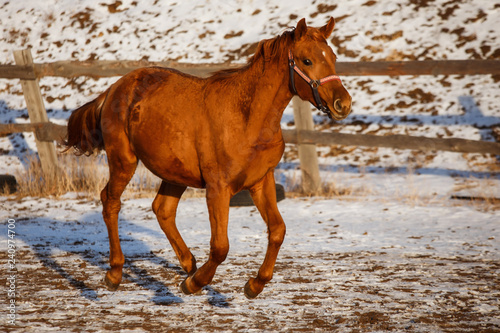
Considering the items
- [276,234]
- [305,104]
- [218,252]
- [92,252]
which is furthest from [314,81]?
[305,104]

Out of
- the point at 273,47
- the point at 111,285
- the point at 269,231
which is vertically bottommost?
the point at 111,285

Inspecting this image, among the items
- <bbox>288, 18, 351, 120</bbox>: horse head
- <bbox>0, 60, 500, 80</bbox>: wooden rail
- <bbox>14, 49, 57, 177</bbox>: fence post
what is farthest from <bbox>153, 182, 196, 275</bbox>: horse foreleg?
<bbox>14, 49, 57, 177</bbox>: fence post

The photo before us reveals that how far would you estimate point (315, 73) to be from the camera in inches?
139

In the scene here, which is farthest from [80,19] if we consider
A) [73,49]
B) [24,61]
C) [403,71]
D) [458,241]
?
[458,241]

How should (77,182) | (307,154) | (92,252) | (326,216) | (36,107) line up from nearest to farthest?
(92,252)
(326,216)
(307,154)
(77,182)
(36,107)

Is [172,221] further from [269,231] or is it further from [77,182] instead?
[77,182]

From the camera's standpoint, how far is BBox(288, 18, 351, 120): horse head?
11.4ft

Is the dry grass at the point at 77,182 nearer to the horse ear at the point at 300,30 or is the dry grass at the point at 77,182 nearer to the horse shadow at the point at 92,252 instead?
the horse shadow at the point at 92,252

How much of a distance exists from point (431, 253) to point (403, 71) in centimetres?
293

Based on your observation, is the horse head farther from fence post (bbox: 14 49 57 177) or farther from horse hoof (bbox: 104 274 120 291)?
fence post (bbox: 14 49 57 177)

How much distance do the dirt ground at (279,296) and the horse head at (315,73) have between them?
1451 mm

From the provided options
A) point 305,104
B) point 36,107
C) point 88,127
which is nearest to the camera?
point 88,127

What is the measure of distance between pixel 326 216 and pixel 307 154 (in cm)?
138

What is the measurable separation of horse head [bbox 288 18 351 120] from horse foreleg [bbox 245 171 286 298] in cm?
68
